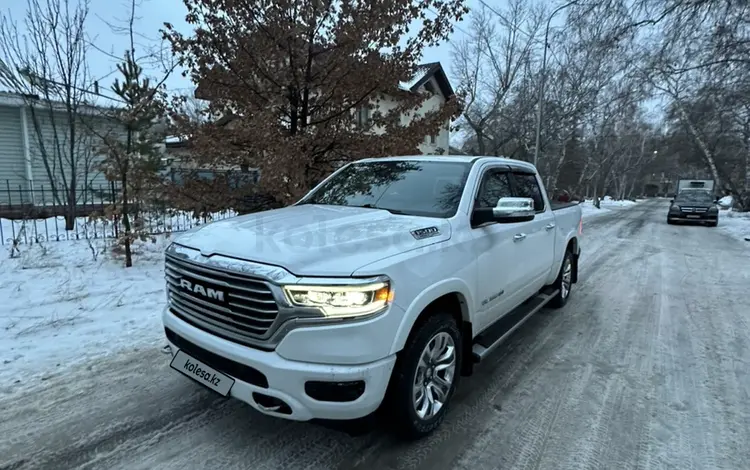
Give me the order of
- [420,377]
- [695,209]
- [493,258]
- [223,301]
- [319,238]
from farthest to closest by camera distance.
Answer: [695,209], [493,258], [420,377], [319,238], [223,301]

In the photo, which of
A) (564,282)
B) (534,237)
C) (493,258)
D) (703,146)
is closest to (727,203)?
(703,146)

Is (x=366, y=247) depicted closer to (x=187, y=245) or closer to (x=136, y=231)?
(x=187, y=245)

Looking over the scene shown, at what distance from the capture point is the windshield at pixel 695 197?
18484 mm

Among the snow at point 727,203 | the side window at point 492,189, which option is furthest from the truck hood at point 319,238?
Answer: the snow at point 727,203

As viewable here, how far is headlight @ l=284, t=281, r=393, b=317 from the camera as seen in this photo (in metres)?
2.13

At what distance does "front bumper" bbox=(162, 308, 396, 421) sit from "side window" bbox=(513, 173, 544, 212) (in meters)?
2.75

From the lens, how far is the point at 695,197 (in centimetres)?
1884

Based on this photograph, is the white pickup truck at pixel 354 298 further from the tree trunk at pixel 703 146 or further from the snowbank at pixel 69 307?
the tree trunk at pixel 703 146

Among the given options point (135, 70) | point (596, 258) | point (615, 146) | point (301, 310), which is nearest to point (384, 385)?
point (301, 310)

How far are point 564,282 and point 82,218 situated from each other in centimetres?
1177

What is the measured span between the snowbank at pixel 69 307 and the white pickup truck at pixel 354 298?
178 centimetres

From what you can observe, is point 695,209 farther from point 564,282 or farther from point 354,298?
point 354,298

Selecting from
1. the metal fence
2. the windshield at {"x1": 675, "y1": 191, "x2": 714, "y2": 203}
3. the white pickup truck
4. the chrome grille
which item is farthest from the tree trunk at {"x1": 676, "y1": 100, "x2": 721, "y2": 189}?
the chrome grille

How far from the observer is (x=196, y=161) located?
7.28m
